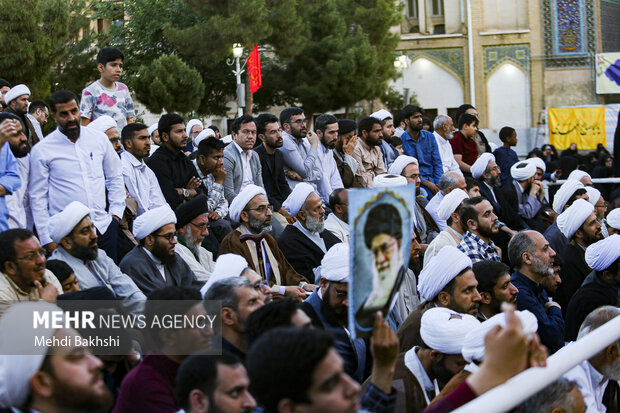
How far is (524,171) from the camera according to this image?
10.3 metres

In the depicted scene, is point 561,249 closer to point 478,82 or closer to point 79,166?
point 79,166

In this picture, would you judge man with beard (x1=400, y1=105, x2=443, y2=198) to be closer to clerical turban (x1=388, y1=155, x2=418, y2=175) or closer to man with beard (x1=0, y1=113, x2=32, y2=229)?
clerical turban (x1=388, y1=155, x2=418, y2=175)

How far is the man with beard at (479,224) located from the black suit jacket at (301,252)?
3.74ft

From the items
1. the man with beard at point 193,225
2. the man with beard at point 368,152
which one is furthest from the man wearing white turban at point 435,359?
the man with beard at point 368,152

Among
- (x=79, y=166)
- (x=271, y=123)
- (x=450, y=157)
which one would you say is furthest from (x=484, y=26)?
(x=79, y=166)

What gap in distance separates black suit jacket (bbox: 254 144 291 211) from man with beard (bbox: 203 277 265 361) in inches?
165

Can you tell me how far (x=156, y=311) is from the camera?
4.10 metres

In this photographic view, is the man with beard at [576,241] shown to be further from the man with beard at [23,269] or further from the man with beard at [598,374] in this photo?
the man with beard at [23,269]

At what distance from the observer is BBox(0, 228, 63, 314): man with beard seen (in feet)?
15.2

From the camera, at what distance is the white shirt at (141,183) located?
7.11 metres

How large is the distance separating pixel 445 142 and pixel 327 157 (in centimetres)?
204

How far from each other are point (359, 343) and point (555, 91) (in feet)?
96.9

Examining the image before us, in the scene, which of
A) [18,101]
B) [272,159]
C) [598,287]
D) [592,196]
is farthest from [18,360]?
[592,196]

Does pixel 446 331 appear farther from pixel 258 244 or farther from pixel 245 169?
pixel 245 169
